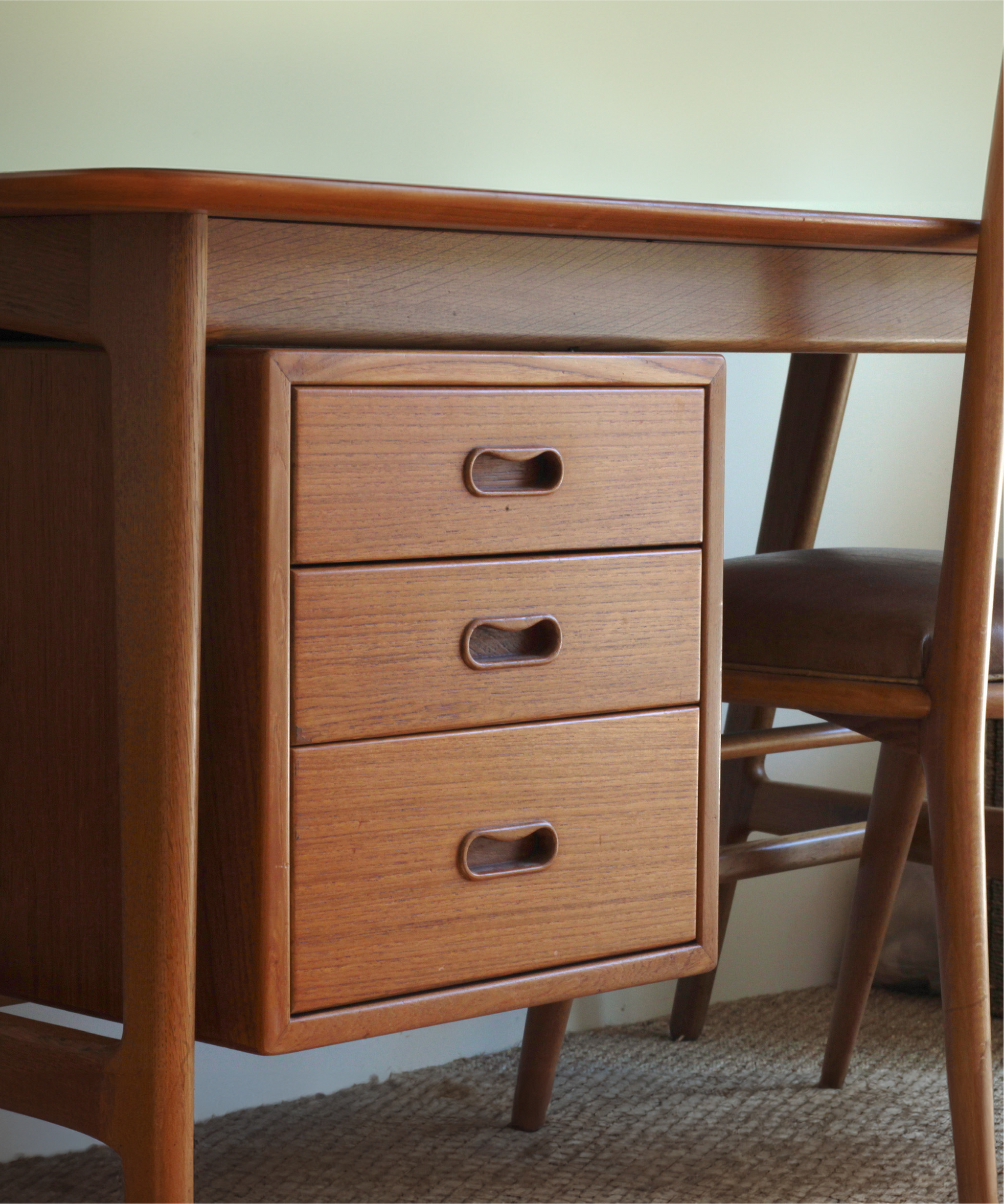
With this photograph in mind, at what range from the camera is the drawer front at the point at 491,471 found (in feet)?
3.02

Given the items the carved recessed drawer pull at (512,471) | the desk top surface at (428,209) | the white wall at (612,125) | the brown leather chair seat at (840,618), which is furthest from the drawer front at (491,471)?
the white wall at (612,125)

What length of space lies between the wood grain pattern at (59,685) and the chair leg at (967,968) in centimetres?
62

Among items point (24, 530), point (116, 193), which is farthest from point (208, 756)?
point (116, 193)

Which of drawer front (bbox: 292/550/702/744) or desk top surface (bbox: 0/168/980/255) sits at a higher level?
desk top surface (bbox: 0/168/980/255)

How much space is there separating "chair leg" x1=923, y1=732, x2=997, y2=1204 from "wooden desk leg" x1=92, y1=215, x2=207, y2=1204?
604 millimetres

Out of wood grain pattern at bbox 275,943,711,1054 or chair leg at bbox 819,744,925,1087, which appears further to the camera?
chair leg at bbox 819,744,925,1087

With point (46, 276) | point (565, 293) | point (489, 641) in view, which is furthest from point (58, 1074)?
point (565, 293)

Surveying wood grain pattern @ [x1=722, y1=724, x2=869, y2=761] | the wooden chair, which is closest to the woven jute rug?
the wooden chair

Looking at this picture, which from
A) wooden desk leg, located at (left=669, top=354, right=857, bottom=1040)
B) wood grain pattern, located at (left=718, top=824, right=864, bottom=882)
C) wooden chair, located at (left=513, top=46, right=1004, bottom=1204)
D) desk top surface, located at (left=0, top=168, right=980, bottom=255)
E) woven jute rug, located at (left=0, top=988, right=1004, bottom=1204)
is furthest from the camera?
wooden desk leg, located at (left=669, top=354, right=857, bottom=1040)

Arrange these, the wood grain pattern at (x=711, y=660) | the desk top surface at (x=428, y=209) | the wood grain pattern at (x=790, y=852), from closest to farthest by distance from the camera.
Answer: the desk top surface at (x=428, y=209), the wood grain pattern at (x=711, y=660), the wood grain pattern at (x=790, y=852)

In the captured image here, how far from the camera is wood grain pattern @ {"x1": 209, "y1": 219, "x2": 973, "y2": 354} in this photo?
0.91 meters

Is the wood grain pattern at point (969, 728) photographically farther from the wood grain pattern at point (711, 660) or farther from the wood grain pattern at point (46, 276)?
the wood grain pattern at point (46, 276)

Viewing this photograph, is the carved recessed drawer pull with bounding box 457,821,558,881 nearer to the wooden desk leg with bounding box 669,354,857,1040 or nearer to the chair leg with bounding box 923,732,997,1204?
the chair leg with bounding box 923,732,997,1204

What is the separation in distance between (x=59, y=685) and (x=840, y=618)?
0.60 m
